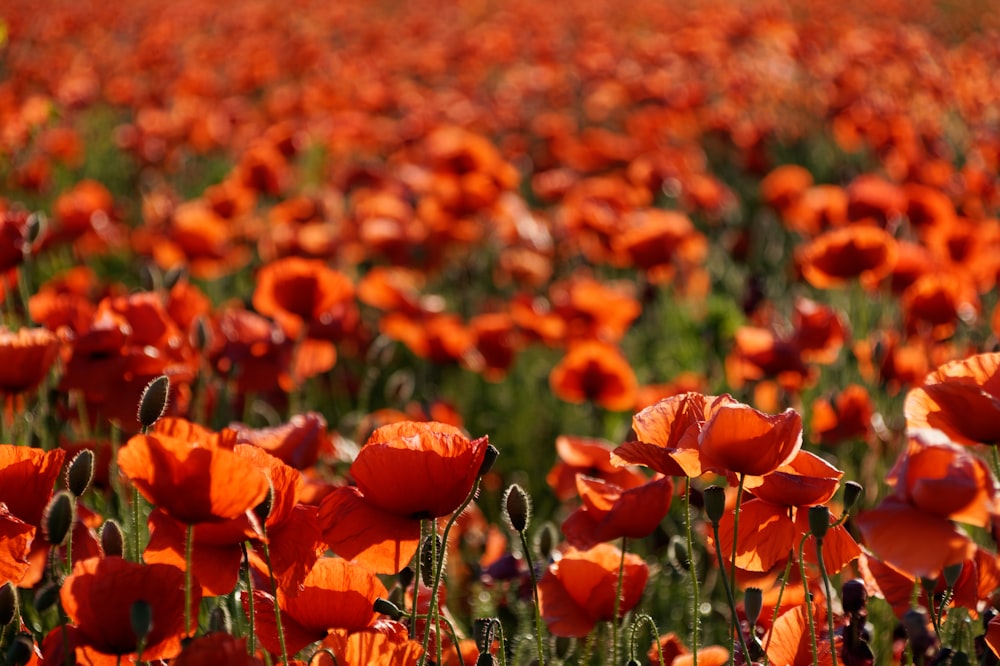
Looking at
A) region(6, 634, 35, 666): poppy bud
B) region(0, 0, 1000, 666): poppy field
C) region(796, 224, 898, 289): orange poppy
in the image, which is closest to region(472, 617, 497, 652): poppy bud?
region(0, 0, 1000, 666): poppy field

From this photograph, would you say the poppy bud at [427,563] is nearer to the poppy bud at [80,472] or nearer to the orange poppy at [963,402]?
the poppy bud at [80,472]

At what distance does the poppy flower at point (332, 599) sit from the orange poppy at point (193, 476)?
Result: 0.75 feet

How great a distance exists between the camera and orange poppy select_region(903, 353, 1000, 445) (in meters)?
1.28

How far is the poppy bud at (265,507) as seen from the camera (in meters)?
1.25

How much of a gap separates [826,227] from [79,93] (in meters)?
3.61

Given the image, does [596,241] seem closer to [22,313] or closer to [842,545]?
[22,313]

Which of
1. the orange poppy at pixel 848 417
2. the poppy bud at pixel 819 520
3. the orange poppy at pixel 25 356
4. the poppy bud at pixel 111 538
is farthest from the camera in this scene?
the orange poppy at pixel 848 417

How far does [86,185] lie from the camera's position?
4215 mm

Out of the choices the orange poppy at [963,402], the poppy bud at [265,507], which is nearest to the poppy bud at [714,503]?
the orange poppy at [963,402]

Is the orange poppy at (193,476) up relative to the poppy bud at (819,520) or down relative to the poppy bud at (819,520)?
up

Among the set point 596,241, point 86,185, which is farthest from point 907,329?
point 86,185

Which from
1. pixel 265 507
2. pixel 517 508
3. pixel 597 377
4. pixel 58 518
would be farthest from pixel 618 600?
pixel 597 377

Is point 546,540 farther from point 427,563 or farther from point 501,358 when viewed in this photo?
point 501,358

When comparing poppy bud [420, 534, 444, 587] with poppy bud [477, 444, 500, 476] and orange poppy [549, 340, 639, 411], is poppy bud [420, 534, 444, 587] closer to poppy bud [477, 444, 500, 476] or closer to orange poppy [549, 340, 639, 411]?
poppy bud [477, 444, 500, 476]
